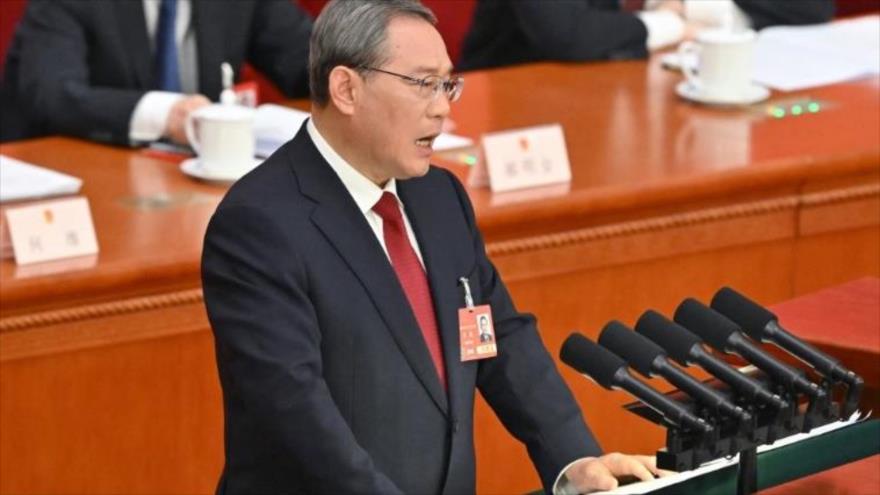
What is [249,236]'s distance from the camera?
194 centimetres

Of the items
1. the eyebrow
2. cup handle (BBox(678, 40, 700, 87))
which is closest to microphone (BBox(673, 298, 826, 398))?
the eyebrow

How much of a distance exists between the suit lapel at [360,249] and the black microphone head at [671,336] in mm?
266

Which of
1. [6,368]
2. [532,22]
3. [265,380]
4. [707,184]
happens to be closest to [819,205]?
[707,184]

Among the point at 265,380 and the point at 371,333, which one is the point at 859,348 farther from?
the point at 265,380

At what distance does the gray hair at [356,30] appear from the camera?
1942 mm

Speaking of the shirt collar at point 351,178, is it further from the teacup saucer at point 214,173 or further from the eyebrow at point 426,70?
the teacup saucer at point 214,173

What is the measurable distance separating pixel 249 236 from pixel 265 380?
15 centimetres

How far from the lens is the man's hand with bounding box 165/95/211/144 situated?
3256 mm

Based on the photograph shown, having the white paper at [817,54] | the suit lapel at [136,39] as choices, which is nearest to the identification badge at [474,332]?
the suit lapel at [136,39]

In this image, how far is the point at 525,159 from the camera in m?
3.10

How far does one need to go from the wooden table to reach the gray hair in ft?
2.72

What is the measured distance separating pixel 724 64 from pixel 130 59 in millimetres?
1128

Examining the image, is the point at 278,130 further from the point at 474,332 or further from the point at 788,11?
the point at 788,11

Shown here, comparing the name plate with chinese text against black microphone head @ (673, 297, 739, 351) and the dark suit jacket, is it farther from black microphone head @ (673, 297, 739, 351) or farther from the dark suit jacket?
black microphone head @ (673, 297, 739, 351)
